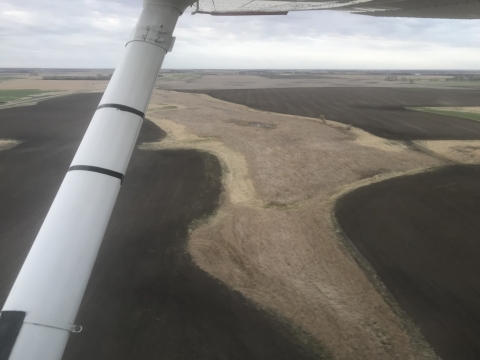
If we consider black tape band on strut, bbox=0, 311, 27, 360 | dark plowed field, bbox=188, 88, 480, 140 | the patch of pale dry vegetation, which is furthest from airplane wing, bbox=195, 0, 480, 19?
dark plowed field, bbox=188, 88, 480, 140

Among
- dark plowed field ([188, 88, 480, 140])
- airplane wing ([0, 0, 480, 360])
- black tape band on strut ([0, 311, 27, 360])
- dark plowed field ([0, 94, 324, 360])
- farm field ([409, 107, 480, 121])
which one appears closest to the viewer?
black tape band on strut ([0, 311, 27, 360])

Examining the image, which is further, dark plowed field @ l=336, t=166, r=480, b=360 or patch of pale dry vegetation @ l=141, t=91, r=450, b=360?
dark plowed field @ l=336, t=166, r=480, b=360

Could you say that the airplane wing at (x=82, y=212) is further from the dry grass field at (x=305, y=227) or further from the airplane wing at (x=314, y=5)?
the dry grass field at (x=305, y=227)

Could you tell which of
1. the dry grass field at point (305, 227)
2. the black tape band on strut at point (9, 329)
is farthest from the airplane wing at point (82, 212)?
the dry grass field at point (305, 227)

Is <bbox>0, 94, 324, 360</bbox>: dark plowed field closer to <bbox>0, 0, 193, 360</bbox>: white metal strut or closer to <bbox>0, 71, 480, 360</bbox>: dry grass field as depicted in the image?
<bbox>0, 71, 480, 360</bbox>: dry grass field

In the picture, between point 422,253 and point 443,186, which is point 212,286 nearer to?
point 422,253

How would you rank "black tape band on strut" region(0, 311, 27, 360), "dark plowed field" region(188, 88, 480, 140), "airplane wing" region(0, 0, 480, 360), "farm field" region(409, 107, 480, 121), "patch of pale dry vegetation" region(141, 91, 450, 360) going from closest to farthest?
"black tape band on strut" region(0, 311, 27, 360), "airplane wing" region(0, 0, 480, 360), "patch of pale dry vegetation" region(141, 91, 450, 360), "dark plowed field" region(188, 88, 480, 140), "farm field" region(409, 107, 480, 121)
